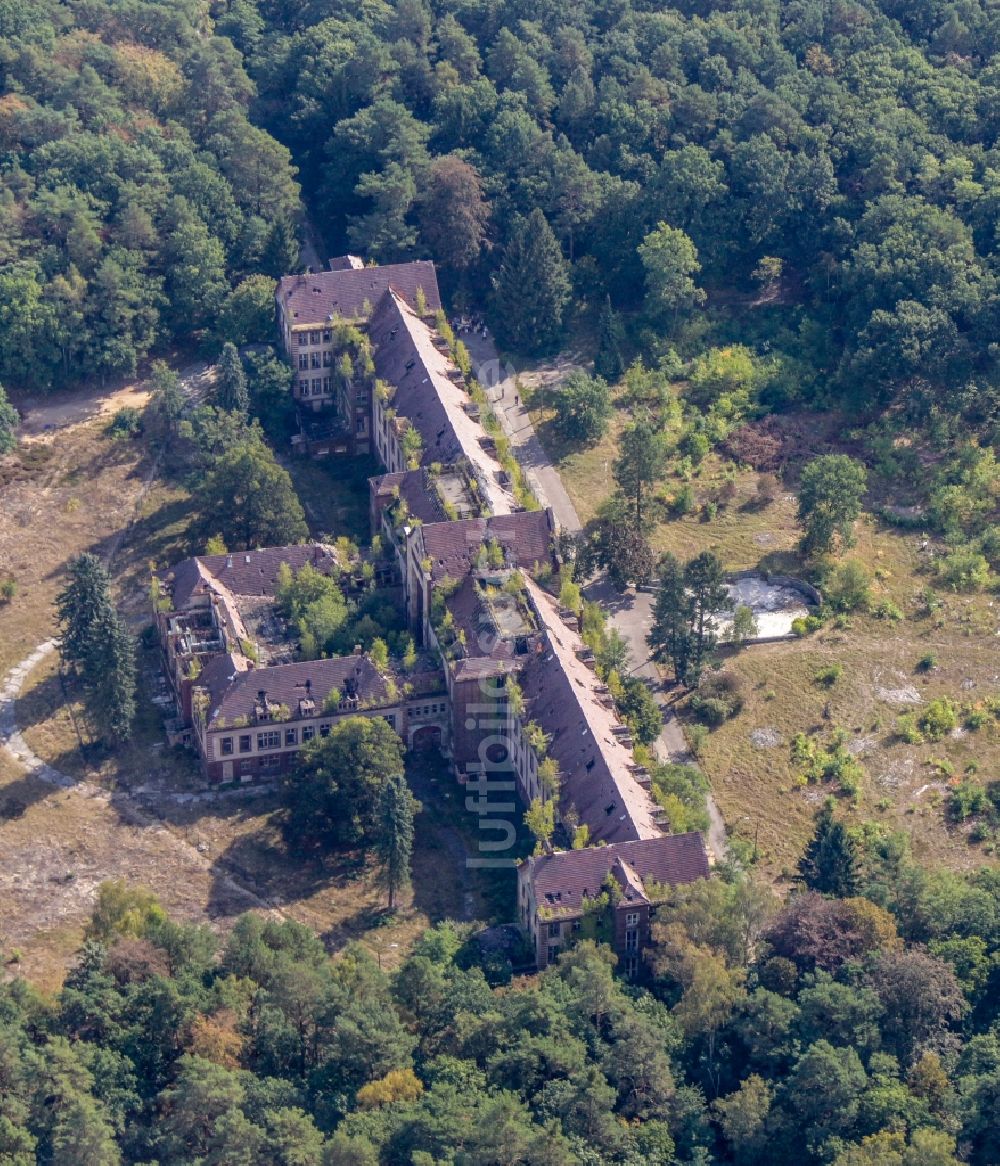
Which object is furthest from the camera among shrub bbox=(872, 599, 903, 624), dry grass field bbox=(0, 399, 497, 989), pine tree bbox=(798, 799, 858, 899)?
shrub bbox=(872, 599, 903, 624)

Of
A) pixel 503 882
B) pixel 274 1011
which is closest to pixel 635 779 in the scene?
pixel 503 882

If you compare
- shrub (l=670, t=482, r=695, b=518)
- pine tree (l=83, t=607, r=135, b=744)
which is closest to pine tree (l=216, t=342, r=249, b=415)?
pine tree (l=83, t=607, r=135, b=744)

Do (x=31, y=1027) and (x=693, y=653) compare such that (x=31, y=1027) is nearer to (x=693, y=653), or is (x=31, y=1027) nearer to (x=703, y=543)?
(x=693, y=653)

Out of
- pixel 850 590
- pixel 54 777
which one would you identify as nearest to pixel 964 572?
pixel 850 590

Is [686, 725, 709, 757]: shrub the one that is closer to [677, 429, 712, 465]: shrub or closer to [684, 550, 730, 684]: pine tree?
[684, 550, 730, 684]: pine tree

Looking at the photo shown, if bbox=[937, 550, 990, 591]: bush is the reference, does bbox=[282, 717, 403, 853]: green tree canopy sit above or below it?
above

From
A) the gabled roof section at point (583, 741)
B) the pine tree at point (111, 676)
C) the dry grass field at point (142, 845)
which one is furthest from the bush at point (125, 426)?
the gabled roof section at point (583, 741)

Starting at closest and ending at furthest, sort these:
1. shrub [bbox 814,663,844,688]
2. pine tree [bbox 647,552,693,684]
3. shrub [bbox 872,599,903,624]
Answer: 1. pine tree [bbox 647,552,693,684]
2. shrub [bbox 814,663,844,688]
3. shrub [bbox 872,599,903,624]

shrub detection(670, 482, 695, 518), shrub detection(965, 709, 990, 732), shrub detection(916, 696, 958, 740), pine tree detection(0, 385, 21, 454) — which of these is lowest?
shrub detection(965, 709, 990, 732)
